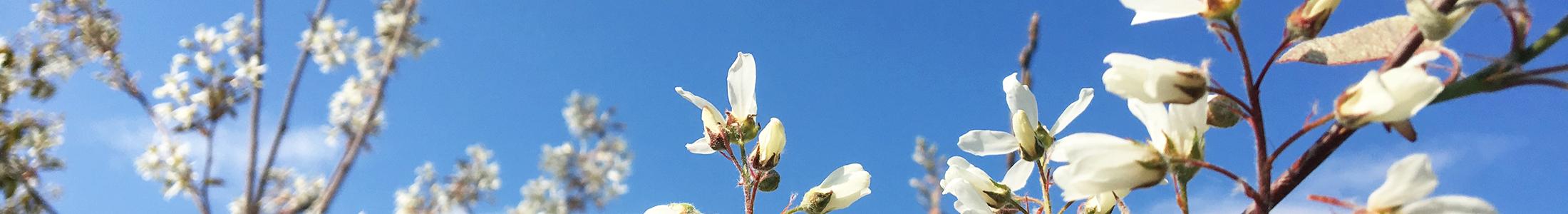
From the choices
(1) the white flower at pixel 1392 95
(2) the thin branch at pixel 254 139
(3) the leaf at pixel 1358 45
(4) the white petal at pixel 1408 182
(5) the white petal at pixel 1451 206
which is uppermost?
(2) the thin branch at pixel 254 139

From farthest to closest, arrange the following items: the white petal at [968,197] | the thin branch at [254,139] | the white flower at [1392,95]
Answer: the thin branch at [254,139], the white petal at [968,197], the white flower at [1392,95]

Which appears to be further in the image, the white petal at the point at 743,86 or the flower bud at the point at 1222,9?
the white petal at the point at 743,86

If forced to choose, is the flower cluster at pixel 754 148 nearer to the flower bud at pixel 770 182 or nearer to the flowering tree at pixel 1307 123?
the flower bud at pixel 770 182

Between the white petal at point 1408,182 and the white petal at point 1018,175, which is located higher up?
the white petal at point 1018,175

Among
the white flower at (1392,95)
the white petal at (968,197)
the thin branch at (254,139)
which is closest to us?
the white flower at (1392,95)

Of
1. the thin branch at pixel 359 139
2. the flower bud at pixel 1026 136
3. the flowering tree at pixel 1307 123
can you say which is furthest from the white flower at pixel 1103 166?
the thin branch at pixel 359 139

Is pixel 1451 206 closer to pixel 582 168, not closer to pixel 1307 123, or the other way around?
pixel 1307 123

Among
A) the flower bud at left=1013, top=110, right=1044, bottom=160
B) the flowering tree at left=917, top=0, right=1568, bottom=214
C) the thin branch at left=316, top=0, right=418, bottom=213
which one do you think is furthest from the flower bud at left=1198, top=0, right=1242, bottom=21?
the thin branch at left=316, top=0, right=418, bottom=213
